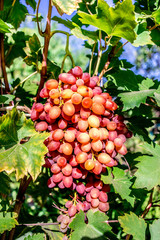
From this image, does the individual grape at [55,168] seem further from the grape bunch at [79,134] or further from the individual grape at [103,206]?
the individual grape at [103,206]

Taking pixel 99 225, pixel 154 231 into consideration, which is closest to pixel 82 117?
pixel 99 225

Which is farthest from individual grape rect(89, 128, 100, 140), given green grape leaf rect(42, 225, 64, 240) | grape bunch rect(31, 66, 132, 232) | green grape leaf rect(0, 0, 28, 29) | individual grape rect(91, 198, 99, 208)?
green grape leaf rect(0, 0, 28, 29)

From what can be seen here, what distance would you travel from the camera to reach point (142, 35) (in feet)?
2.65

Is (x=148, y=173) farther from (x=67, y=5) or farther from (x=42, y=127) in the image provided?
(x=67, y=5)

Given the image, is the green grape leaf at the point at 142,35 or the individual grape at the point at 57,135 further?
the green grape leaf at the point at 142,35

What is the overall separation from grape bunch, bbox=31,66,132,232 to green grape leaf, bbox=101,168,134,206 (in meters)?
0.03

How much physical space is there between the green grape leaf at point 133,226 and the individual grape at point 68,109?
0.37m

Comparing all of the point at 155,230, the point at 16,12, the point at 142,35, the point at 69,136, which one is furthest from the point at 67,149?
the point at 16,12

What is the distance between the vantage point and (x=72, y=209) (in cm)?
70

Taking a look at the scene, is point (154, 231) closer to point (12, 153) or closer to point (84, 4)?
point (12, 153)

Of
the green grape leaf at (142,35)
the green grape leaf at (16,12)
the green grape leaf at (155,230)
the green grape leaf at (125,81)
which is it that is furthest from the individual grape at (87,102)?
the green grape leaf at (16,12)

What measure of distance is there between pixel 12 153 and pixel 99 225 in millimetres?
345

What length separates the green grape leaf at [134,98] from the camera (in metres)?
0.71

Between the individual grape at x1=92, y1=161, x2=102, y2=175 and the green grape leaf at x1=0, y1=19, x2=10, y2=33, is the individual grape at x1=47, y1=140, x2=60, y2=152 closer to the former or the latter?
the individual grape at x1=92, y1=161, x2=102, y2=175
